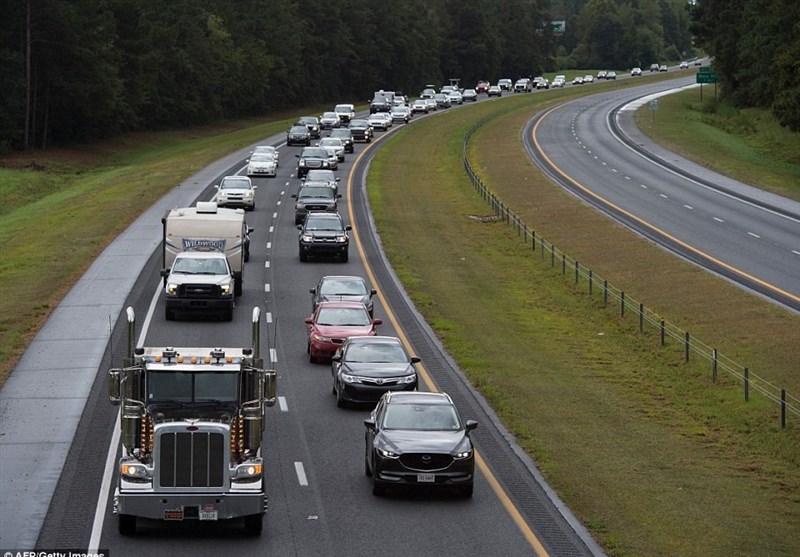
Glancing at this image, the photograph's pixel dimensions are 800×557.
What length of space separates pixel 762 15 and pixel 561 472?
95740 millimetres

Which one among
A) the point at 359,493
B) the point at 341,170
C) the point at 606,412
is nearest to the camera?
the point at 359,493

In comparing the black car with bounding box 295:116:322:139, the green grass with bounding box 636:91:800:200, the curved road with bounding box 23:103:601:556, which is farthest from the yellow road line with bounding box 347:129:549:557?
the black car with bounding box 295:116:322:139

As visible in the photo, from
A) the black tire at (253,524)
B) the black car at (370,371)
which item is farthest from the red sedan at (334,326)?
the black tire at (253,524)

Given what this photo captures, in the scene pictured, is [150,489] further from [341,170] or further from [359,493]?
[341,170]

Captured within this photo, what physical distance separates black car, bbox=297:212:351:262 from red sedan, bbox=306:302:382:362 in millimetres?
13933

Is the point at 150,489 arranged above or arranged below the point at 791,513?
above

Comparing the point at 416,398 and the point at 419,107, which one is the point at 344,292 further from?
the point at 419,107

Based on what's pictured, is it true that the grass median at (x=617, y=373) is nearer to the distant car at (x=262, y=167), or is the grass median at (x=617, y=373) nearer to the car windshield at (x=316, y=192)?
the car windshield at (x=316, y=192)

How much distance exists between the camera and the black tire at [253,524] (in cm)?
1805

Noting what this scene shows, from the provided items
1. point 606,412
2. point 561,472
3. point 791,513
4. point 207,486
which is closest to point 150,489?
point 207,486

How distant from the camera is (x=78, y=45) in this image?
3777 inches

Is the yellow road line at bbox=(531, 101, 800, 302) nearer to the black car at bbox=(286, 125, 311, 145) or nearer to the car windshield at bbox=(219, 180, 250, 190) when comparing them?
the black car at bbox=(286, 125, 311, 145)


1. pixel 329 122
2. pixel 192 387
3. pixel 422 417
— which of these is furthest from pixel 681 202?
pixel 192 387

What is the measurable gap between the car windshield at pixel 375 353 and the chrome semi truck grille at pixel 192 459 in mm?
10049
